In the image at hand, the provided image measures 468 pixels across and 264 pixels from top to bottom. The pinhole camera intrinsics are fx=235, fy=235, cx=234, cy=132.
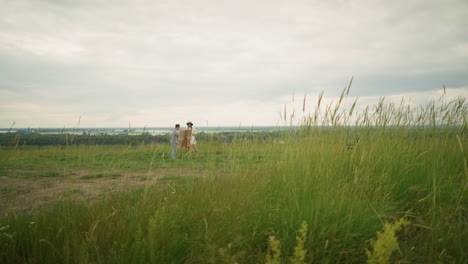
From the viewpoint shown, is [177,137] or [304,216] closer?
[304,216]

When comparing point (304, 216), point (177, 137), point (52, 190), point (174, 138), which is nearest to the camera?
point (304, 216)

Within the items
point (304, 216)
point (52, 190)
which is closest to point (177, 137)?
point (52, 190)

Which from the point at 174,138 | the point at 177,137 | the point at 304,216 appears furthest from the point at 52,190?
the point at 177,137

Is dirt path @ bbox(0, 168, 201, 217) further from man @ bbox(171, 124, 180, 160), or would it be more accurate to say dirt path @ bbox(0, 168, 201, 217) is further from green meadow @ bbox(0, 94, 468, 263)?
man @ bbox(171, 124, 180, 160)

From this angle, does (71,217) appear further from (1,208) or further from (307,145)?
(307,145)

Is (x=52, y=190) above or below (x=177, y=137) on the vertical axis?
below

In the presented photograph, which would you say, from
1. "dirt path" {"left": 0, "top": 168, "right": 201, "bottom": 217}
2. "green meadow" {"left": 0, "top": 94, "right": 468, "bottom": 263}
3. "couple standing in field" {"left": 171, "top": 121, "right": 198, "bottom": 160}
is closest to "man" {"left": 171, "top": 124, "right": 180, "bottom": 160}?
"couple standing in field" {"left": 171, "top": 121, "right": 198, "bottom": 160}

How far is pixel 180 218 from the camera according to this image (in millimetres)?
2098

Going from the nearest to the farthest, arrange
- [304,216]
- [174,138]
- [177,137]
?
[304,216] → [174,138] → [177,137]

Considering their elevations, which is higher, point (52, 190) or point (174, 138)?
point (174, 138)

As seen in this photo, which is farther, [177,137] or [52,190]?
[177,137]

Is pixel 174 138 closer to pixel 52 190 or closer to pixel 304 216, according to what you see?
pixel 52 190

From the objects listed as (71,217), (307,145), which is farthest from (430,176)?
(71,217)

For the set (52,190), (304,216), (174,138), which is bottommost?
(52,190)
